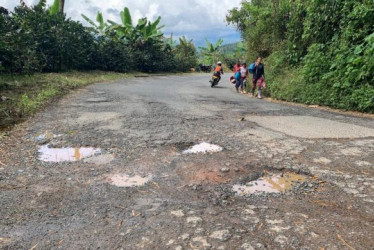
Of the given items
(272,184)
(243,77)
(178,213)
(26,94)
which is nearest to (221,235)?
(178,213)

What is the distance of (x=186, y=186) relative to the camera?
319 centimetres

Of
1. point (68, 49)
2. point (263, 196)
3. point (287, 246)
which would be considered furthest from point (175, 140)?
point (68, 49)

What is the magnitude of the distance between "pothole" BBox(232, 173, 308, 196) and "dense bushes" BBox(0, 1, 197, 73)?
9.47 meters

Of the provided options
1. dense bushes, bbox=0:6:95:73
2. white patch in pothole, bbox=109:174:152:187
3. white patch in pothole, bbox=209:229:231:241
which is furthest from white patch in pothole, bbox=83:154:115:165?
dense bushes, bbox=0:6:95:73

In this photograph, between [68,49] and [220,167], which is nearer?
[220,167]

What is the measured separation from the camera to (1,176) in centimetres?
344

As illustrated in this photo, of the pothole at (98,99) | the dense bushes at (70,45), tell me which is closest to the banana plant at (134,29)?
the dense bushes at (70,45)

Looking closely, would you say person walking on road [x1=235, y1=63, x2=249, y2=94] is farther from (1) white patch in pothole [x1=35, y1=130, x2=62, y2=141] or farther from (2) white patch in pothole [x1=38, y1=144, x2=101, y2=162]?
(2) white patch in pothole [x1=38, y1=144, x2=101, y2=162]

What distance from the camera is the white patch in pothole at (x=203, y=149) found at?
428cm

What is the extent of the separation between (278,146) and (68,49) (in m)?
14.5

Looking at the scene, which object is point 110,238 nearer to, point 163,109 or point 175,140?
point 175,140

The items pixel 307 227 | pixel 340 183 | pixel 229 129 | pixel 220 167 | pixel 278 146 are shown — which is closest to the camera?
pixel 307 227

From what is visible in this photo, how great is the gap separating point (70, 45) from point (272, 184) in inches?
610

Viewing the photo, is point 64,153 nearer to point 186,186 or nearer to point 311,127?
point 186,186
